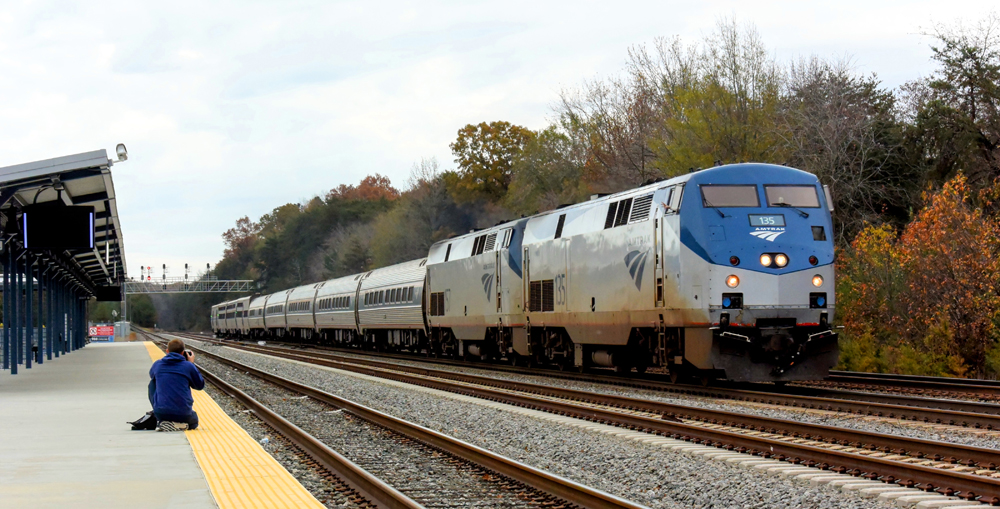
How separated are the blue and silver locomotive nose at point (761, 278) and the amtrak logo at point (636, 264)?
1.47 m

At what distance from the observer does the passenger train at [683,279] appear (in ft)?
51.5

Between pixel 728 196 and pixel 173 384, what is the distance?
907 cm

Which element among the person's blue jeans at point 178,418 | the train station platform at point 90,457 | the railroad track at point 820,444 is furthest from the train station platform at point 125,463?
the railroad track at point 820,444

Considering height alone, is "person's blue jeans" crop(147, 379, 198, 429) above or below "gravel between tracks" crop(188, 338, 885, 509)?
above

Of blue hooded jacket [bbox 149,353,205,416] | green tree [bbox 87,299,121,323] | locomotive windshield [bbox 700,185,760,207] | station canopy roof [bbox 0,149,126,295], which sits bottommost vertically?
green tree [bbox 87,299,121,323]


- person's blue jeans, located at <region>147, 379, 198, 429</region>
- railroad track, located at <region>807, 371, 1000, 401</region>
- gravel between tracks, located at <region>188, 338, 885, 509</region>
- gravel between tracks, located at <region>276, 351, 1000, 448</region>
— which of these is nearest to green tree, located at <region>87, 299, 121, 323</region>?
gravel between tracks, located at <region>276, 351, 1000, 448</region>

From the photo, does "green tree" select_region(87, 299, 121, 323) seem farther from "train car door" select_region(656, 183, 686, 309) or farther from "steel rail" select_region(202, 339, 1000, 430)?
"steel rail" select_region(202, 339, 1000, 430)

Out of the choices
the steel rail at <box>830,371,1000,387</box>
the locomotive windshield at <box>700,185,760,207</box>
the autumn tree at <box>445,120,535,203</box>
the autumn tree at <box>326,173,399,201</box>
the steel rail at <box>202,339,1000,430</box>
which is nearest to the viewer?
the steel rail at <box>202,339,1000,430</box>

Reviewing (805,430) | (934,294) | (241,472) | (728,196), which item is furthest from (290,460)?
(934,294)

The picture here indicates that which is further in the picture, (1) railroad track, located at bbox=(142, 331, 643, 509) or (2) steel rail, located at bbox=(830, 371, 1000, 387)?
(2) steel rail, located at bbox=(830, 371, 1000, 387)

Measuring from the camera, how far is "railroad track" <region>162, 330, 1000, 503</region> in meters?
8.09

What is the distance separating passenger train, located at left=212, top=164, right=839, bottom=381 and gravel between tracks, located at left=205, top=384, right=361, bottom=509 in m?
6.84

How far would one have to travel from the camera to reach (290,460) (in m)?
10.8

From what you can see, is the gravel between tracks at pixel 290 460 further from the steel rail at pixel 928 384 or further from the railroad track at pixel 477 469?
the steel rail at pixel 928 384
